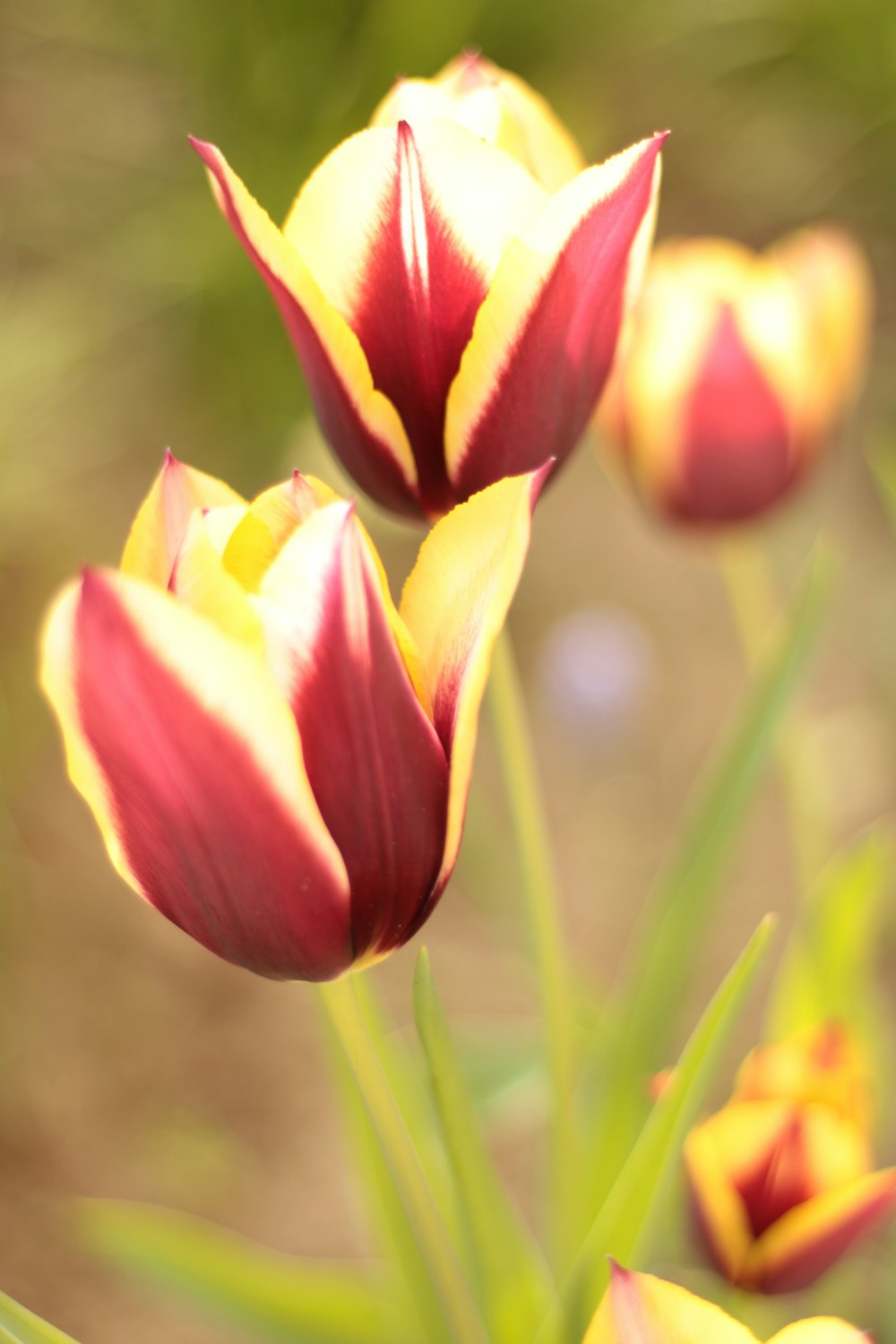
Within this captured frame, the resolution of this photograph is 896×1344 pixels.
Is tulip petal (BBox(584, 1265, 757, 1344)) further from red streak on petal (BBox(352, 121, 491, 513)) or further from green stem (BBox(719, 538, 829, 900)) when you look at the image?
green stem (BBox(719, 538, 829, 900))

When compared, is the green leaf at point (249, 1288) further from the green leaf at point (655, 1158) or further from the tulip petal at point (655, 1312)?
the tulip petal at point (655, 1312)

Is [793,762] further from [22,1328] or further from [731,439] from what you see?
[22,1328]

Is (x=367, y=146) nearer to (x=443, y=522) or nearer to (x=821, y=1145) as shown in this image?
(x=443, y=522)

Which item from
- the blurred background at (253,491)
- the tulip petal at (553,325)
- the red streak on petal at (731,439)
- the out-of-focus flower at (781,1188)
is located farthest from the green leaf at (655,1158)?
the blurred background at (253,491)

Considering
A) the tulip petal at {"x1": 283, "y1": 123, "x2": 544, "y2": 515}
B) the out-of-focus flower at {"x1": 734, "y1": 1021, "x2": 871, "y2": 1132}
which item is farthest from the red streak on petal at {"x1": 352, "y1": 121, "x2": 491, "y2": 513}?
the out-of-focus flower at {"x1": 734, "y1": 1021, "x2": 871, "y2": 1132}

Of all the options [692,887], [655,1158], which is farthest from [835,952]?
[655,1158]

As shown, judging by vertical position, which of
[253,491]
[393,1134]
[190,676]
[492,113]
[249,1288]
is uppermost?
[253,491]
